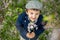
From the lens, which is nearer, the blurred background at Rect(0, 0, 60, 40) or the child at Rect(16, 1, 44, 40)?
the child at Rect(16, 1, 44, 40)

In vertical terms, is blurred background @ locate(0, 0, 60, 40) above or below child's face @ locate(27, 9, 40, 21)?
below

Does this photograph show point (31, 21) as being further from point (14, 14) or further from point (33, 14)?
point (14, 14)

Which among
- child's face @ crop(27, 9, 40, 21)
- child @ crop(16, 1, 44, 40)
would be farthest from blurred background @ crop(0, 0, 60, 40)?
child's face @ crop(27, 9, 40, 21)

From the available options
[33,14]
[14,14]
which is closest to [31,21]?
[33,14]

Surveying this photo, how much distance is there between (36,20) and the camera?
1.71 m

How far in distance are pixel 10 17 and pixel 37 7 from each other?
989 mm

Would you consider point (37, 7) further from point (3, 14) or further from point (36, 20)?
point (3, 14)

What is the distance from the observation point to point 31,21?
5.53ft

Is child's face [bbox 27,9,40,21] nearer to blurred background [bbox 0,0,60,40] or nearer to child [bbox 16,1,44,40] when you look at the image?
child [bbox 16,1,44,40]

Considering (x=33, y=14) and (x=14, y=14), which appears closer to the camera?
(x=33, y=14)

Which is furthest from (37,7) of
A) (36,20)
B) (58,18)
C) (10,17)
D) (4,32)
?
(4,32)

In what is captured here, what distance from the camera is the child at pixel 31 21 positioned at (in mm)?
1628

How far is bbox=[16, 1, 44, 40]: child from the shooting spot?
5.34 ft

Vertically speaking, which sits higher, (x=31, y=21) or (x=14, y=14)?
(x=31, y=21)
